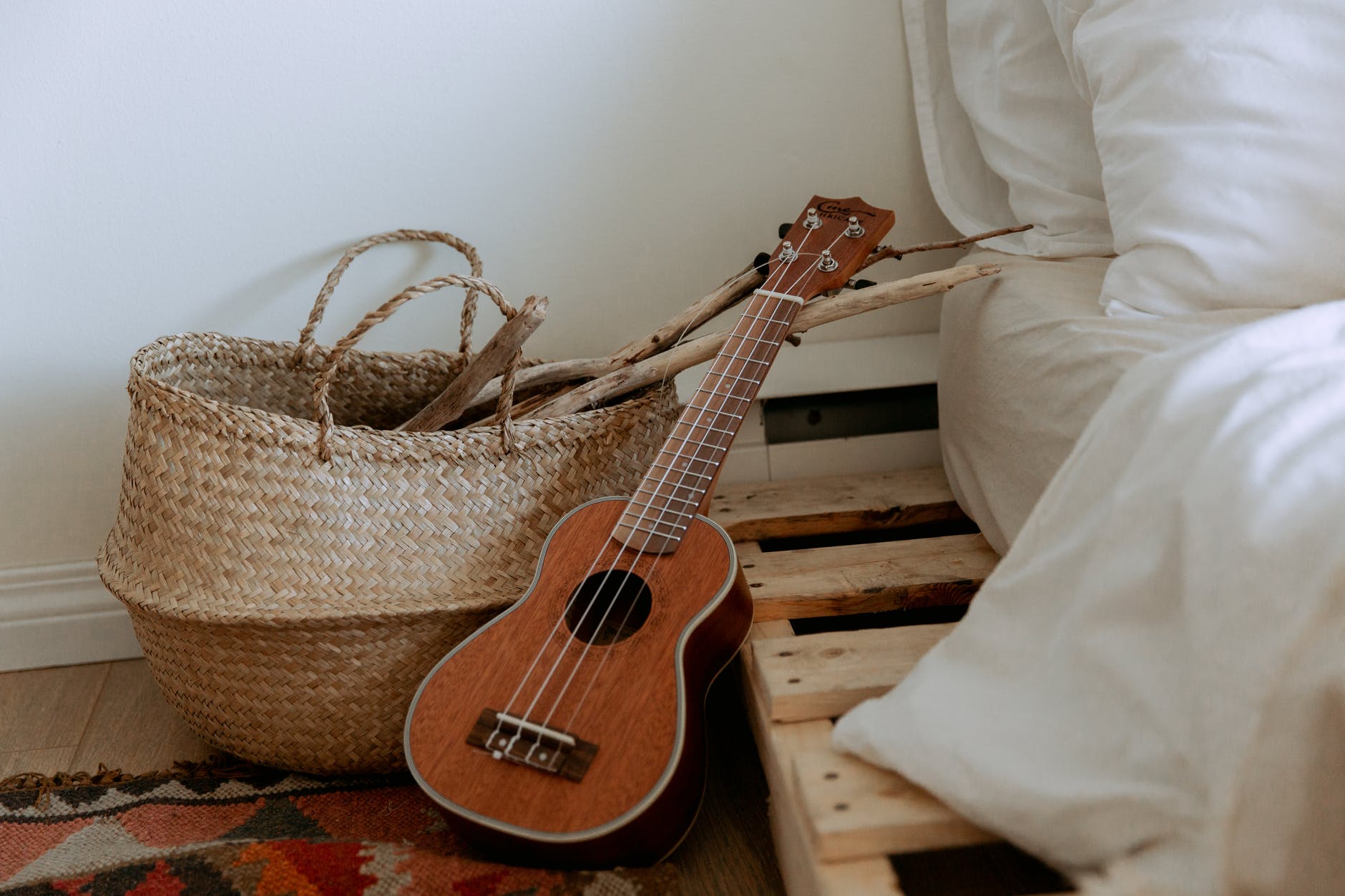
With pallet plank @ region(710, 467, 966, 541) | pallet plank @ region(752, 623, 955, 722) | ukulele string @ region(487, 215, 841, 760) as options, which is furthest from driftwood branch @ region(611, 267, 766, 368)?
pallet plank @ region(752, 623, 955, 722)

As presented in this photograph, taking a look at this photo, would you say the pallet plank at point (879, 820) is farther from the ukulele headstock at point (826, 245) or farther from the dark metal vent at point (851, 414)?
the dark metal vent at point (851, 414)

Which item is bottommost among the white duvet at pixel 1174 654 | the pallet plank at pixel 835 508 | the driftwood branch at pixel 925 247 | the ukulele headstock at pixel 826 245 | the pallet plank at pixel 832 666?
the pallet plank at pixel 835 508

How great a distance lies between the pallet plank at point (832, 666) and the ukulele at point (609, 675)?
0.17 ft

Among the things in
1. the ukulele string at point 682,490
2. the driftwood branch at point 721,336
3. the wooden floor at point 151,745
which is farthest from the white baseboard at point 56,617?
the ukulele string at point 682,490

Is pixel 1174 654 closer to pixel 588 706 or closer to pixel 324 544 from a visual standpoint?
pixel 588 706

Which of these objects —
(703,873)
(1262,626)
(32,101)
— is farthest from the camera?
(32,101)

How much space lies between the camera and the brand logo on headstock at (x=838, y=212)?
1062 mm

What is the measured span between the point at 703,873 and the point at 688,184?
79 cm

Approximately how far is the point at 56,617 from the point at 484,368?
72 cm

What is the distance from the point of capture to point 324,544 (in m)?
0.90

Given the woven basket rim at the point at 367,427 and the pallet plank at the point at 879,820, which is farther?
the woven basket rim at the point at 367,427

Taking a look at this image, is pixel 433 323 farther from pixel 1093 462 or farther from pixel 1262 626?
pixel 1262 626

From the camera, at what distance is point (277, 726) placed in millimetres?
964

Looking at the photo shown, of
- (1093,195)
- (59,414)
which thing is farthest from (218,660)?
(1093,195)
